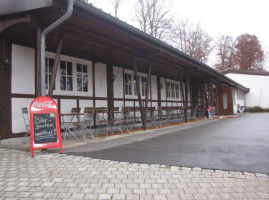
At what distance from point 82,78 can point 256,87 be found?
2727 centimetres

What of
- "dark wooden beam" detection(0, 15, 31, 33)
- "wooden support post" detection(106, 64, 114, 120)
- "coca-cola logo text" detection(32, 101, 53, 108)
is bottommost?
"coca-cola logo text" detection(32, 101, 53, 108)

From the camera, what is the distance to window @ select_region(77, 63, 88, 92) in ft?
25.1

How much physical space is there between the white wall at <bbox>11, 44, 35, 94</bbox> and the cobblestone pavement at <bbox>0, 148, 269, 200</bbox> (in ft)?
9.01

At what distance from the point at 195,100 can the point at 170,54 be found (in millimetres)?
9741

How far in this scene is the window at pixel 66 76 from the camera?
708cm

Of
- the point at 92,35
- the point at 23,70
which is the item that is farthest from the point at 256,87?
the point at 23,70

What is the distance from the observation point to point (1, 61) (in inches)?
220

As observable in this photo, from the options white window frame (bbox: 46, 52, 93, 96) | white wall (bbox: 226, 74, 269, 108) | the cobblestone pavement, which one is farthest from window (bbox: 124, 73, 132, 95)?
white wall (bbox: 226, 74, 269, 108)

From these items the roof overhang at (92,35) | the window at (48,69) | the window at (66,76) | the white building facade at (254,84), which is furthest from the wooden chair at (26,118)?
the white building facade at (254,84)

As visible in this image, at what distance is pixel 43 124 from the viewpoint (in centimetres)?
437

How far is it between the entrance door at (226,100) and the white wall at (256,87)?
961 centimetres

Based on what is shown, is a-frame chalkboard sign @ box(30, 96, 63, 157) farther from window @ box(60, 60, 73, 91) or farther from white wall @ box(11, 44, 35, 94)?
window @ box(60, 60, 73, 91)

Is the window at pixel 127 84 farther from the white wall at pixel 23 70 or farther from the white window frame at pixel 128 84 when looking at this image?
the white wall at pixel 23 70

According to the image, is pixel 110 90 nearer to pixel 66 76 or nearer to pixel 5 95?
pixel 66 76
